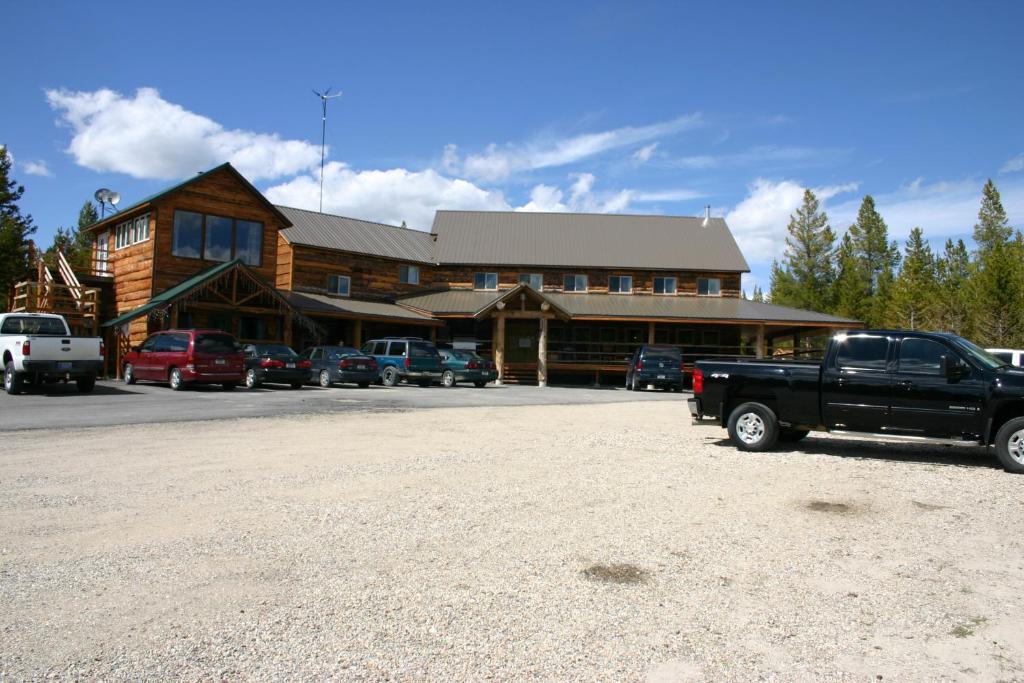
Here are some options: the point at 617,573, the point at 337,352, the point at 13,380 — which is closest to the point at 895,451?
the point at 617,573

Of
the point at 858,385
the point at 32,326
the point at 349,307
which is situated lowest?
the point at 858,385

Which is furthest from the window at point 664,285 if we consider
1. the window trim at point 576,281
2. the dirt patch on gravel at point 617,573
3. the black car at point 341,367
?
the dirt patch on gravel at point 617,573

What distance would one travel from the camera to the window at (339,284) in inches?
1451

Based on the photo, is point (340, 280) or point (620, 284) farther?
point (620, 284)

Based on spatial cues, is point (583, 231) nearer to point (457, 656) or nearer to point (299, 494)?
point (299, 494)

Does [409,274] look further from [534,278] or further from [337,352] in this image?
[337,352]

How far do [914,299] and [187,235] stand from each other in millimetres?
50592

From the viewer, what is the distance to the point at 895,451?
11250mm

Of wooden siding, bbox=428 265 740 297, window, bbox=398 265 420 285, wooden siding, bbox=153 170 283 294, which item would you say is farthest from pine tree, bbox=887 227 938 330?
wooden siding, bbox=153 170 283 294

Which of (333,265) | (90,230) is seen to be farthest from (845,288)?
(90,230)

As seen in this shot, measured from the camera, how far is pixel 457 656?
386 centimetres

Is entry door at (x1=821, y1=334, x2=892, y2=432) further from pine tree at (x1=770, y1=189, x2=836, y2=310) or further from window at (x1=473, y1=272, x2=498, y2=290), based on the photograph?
pine tree at (x1=770, y1=189, x2=836, y2=310)

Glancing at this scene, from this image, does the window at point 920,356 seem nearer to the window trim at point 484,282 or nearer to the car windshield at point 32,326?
the car windshield at point 32,326

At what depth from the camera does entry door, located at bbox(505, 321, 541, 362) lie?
128 ft
